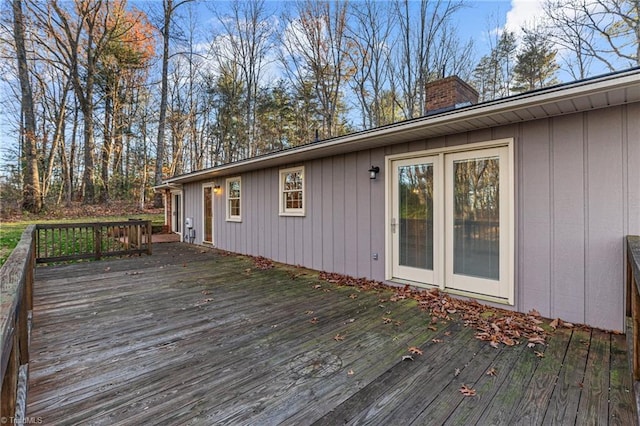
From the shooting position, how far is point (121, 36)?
13.8 meters

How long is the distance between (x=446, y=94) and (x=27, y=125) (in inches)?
590

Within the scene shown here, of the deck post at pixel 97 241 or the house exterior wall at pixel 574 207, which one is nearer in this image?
the house exterior wall at pixel 574 207

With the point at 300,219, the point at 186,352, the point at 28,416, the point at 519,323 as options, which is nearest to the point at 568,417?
the point at 519,323

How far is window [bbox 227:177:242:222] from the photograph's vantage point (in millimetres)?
8500

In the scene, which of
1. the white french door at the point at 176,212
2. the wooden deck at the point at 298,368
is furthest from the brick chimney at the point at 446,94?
the white french door at the point at 176,212

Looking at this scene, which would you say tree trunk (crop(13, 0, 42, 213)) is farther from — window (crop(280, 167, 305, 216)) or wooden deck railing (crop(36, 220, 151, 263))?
window (crop(280, 167, 305, 216))

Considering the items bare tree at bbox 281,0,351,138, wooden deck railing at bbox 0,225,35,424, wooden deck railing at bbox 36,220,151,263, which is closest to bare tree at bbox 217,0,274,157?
bare tree at bbox 281,0,351,138

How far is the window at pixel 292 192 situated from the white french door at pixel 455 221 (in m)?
2.31

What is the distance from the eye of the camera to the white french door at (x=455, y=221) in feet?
12.4

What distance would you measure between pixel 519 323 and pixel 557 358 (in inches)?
29.3

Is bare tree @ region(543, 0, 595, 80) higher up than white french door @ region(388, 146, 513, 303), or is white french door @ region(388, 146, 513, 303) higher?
bare tree @ region(543, 0, 595, 80)

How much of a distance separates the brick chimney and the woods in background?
4780mm

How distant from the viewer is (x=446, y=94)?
16.7 ft

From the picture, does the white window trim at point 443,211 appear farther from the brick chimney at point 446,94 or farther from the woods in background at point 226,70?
the woods in background at point 226,70
